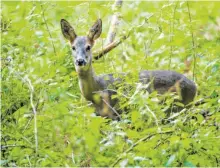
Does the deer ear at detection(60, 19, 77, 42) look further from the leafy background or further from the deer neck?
the deer neck

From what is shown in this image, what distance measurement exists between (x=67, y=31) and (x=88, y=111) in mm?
2869

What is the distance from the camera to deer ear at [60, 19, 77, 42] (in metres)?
6.26

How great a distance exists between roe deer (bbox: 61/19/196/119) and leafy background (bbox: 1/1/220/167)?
0.10 meters

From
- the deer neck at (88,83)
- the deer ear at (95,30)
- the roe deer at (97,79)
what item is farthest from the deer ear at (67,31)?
the deer neck at (88,83)

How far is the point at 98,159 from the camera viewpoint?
3570 millimetres

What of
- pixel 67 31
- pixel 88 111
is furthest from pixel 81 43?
pixel 88 111

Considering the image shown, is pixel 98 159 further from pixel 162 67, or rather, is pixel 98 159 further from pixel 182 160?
pixel 162 67

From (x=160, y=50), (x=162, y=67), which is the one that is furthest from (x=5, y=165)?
(x=162, y=67)

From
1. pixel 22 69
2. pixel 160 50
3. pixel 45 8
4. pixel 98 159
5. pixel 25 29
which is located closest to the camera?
pixel 98 159

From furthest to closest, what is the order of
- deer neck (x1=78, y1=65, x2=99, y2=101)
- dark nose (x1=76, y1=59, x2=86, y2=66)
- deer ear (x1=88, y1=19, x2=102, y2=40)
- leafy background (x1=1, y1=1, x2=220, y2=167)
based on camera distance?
1. deer ear (x1=88, y1=19, x2=102, y2=40)
2. deer neck (x1=78, y1=65, x2=99, y2=101)
3. dark nose (x1=76, y1=59, x2=86, y2=66)
4. leafy background (x1=1, y1=1, x2=220, y2=167)

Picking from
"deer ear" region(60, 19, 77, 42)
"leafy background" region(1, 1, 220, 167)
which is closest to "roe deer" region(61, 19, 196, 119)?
"deer ear" region(60, 19, 77, 42)

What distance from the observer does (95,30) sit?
640 centimetres

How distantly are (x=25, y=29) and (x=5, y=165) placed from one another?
145 centimetres

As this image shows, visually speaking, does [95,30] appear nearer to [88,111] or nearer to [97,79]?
[97,79]
